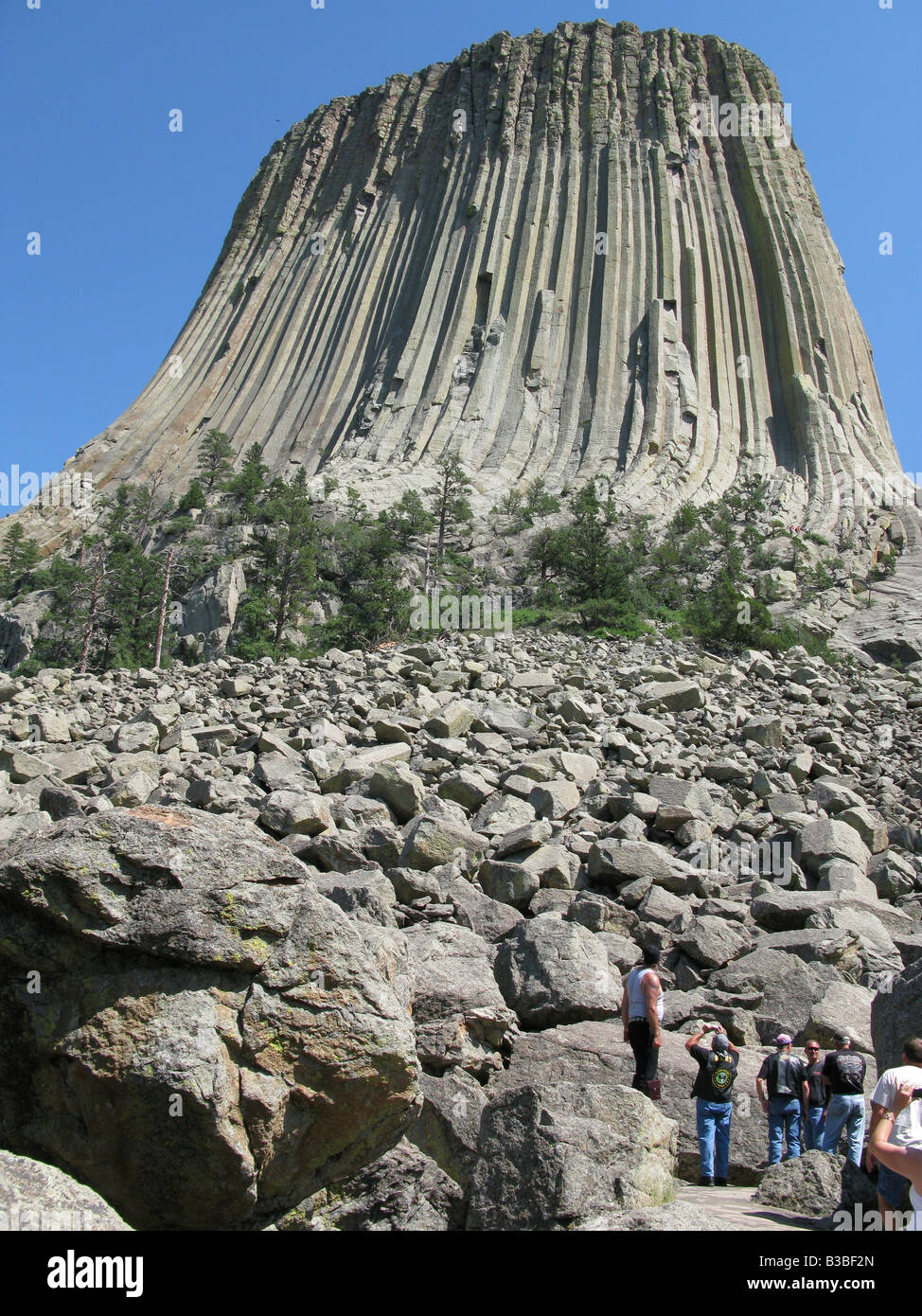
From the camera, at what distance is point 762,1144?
489 cm

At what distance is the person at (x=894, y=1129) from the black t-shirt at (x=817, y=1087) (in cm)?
154

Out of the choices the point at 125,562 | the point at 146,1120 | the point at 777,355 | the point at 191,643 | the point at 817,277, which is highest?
the point at 817,277

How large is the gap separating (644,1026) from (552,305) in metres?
40.1

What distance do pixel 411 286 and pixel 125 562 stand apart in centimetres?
2383

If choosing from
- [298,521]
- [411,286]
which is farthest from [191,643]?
[411,286]

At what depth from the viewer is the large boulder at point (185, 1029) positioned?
300 centimetres

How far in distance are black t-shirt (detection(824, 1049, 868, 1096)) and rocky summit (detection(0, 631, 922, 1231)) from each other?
0.59 ft

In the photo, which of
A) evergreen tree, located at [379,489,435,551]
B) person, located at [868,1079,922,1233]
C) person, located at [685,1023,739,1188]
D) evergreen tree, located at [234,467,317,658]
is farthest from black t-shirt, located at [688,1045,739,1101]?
evergreen tree, located at [379,489,435,551]

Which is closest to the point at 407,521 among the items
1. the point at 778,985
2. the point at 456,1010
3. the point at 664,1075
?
the point at 778,985

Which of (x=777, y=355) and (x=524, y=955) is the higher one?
(x=777, y=355)

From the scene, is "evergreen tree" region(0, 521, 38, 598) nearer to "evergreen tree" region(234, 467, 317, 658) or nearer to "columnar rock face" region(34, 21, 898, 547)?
"columnar rock face" region(34, 21, 898, 547)

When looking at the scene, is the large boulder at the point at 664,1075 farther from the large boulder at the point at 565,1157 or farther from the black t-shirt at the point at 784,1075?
the large boulder at the point at 565,1157

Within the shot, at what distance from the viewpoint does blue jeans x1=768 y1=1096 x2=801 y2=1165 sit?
484cm
